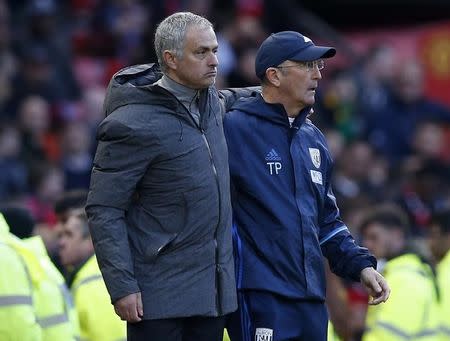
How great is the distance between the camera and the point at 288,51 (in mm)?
6719

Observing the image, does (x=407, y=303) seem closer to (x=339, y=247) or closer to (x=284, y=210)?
(x=339, y=247)

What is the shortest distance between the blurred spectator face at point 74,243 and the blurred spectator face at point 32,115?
4.29m

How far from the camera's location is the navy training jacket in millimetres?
6570

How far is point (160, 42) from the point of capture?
633cm

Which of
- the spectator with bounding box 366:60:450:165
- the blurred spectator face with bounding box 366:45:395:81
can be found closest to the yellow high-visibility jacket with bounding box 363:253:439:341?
the spectator with bounding box 366:60:450:165

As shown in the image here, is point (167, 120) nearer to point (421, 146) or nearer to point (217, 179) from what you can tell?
point (217, 179)

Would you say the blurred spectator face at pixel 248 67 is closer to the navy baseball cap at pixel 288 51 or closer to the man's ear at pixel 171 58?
the navy baseball cap at pixel 288 51

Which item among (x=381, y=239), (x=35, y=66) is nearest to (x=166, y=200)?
(x=381, y=239)

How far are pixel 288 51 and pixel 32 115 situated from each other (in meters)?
6.84

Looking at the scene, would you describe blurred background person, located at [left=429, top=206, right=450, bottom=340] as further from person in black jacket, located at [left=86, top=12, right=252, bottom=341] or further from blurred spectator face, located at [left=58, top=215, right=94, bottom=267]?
person in black jacket, located at [left=86, top=12, right=252, bottom=341]

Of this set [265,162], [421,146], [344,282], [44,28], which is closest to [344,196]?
[344,282]

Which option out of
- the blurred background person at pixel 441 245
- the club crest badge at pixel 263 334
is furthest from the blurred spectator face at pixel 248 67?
the club crest badge at pixel 263 334

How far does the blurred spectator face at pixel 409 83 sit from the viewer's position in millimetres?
16000

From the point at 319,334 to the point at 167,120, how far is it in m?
1.27
